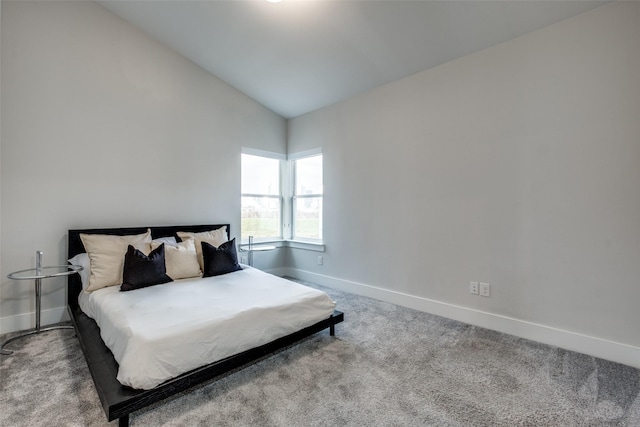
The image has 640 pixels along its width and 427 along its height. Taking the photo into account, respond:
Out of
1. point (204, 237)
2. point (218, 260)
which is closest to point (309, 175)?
point (204, 237)

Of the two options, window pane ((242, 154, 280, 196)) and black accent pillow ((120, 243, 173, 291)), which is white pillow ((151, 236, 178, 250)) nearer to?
black accent pillow ((120, 243, 173, 291))

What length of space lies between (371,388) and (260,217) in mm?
3191

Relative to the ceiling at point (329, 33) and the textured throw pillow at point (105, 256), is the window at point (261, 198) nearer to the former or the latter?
the ceiling at point (329, 33)

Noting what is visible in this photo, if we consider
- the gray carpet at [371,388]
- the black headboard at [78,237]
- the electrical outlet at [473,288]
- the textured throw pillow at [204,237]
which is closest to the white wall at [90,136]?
the black headboard at [78,237]

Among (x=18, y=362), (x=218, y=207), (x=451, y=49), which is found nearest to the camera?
(x=18, y=362)

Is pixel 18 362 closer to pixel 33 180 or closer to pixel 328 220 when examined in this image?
pixel 33 180

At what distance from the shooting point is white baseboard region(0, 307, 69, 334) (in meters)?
2.70

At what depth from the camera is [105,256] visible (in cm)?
273

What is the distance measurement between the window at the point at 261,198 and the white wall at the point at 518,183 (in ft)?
4.84

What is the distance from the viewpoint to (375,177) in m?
3.75

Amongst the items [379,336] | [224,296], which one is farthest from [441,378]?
[224,296]

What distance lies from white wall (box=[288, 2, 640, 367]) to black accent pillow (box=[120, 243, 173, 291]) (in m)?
2.29

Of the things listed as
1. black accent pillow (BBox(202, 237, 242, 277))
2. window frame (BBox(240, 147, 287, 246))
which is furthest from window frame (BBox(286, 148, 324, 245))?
black accent pillow (BBox(202, 237, 242, 277))

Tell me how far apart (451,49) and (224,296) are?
305 centimetres
